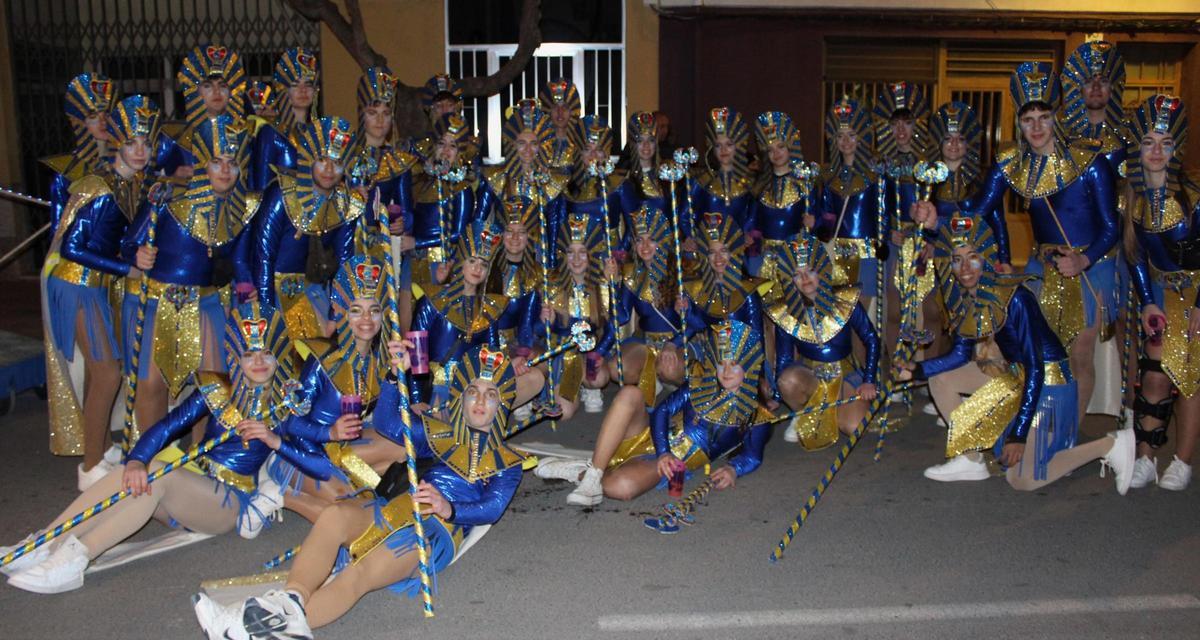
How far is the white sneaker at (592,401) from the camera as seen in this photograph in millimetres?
7262

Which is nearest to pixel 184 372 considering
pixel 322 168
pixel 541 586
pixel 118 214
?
pixel 118 214

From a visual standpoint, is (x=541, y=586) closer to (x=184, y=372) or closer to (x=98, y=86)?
(x=184, y=372)

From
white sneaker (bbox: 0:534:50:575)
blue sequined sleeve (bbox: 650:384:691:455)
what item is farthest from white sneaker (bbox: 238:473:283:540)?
blue sequined sleeve (bbox: 650:384:691:455)

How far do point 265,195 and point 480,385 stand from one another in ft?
6.73

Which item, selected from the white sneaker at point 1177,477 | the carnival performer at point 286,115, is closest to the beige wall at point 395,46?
the carnival performer at point 286,115

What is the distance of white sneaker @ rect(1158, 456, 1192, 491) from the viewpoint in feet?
18.0

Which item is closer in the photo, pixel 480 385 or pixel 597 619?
pixel 597 619

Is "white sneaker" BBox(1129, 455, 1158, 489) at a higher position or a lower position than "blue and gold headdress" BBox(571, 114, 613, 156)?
lower

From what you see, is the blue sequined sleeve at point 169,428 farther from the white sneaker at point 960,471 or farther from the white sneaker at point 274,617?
the white sneaker at point 960,471

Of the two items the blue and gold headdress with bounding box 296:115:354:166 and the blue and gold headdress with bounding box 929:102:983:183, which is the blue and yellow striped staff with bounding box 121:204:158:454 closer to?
the blue and gold headdress with bounding box 296:115:354:166

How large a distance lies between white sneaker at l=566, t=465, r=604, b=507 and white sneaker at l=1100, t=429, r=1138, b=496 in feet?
8.53

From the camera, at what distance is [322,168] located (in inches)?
229

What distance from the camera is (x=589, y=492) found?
5.41 meters

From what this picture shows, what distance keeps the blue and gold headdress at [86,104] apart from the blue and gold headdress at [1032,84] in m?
5.09
